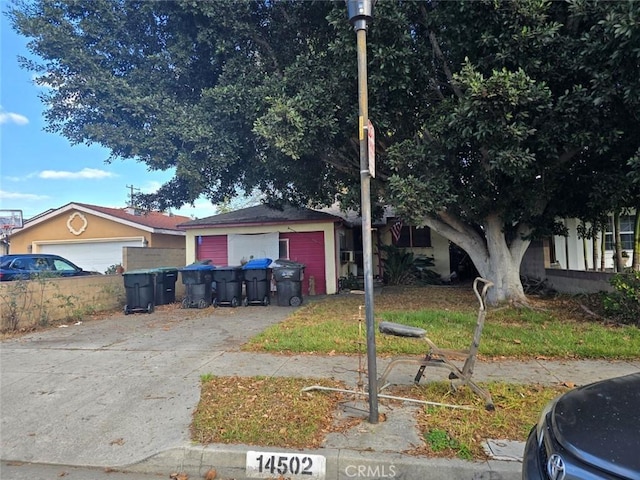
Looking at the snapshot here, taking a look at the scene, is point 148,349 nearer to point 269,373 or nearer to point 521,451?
point 269,373

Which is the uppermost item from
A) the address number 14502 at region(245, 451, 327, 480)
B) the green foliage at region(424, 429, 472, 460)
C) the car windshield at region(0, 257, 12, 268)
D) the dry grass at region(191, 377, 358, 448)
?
the car windshield at region(0, 257, 12, 268)

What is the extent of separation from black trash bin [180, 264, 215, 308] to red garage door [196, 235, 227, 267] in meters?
3.62

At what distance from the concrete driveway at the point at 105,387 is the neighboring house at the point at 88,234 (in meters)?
11.9

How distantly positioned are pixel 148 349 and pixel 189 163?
14.0 feet

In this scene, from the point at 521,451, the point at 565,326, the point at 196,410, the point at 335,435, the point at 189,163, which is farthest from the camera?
the point at 189,163

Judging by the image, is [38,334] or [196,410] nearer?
[196,410]

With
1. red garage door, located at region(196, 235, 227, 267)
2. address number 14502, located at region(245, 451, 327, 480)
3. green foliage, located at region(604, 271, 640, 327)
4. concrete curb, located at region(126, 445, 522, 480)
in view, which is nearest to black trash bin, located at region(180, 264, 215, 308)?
red garage door, located at region(196, 235, 227, 267)

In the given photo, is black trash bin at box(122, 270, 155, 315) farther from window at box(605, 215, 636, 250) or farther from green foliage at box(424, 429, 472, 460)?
window at box(605, 215, 636, 250)

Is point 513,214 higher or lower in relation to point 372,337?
higher

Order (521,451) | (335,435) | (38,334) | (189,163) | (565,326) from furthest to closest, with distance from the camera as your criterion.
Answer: (189,163) → (38,334) → (565,326) → (335,435) → (521,451)

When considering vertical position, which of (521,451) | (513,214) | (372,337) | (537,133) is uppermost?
(537,133)

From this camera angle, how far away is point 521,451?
3295mm

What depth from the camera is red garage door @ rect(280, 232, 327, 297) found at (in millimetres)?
14586

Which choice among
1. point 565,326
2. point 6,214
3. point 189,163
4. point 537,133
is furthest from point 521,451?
point 6,214
